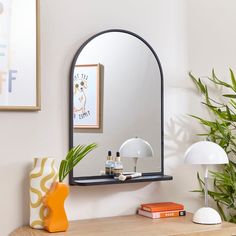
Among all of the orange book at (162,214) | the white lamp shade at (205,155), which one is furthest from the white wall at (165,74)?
the white lamp shade at (205,155)

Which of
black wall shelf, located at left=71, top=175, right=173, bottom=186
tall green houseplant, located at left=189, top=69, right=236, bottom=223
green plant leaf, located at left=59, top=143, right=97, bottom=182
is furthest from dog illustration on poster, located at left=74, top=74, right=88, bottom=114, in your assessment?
tall green houseplant, located at left=189, top=69, right=236, bottom=223

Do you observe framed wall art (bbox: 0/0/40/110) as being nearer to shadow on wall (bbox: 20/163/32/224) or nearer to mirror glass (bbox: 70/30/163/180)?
mirror glass (bbox: 70/30/163/180)

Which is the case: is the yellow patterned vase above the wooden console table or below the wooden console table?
above

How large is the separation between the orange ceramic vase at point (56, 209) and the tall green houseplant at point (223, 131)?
89 centimetres

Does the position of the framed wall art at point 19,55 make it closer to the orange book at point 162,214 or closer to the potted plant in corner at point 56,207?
the potted plant in corner at point 56,207

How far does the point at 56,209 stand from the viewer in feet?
6.63

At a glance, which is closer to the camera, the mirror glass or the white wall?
the white wall

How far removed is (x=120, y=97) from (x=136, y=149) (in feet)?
0.90

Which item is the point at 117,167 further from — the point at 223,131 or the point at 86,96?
the point at 223,131

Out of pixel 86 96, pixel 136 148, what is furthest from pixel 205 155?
pixel 86 96

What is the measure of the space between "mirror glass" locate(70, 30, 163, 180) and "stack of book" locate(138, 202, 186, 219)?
0.19 m

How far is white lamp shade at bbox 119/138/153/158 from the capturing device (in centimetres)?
241

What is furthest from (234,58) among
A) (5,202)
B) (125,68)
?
(5,202)

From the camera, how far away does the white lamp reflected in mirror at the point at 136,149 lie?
2406 millimetres
